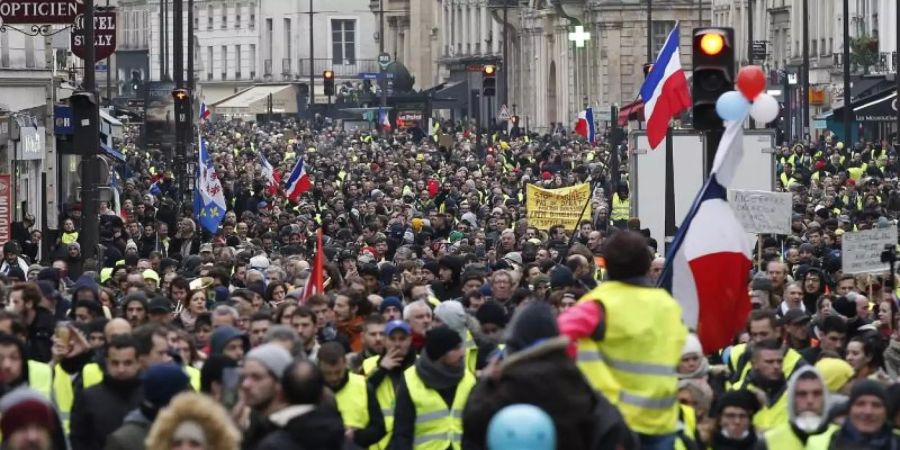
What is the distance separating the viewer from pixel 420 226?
33344 mm

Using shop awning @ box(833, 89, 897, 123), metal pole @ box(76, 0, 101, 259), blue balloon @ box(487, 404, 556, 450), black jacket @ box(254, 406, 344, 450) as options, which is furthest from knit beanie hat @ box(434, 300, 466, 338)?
shop awning @ box(833, 89, 897, 123)

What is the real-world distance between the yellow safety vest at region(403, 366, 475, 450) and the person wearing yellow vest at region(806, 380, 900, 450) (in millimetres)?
2144

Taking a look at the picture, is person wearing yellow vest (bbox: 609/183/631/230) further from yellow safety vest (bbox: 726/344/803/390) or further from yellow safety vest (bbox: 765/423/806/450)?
yellow safety vest (bbox: 765/423/806/450)

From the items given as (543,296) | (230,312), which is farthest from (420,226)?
(230,312)

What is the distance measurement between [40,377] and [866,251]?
8.98 metres

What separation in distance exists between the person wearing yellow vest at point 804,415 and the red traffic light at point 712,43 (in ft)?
13.3

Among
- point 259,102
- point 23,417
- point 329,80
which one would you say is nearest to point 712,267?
point 23,417

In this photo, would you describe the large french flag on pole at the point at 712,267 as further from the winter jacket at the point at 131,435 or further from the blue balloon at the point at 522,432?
the blue balloon at the point at 522,432

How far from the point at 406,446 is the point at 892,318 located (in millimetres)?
5339

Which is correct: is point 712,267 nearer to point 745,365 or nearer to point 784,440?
point 784,440

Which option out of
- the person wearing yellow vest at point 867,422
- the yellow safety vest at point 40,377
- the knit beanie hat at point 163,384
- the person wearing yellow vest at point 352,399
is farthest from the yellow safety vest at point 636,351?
the yellow safety vest at point 40,377

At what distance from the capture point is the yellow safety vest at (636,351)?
32.7ft

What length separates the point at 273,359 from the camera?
32.5 ft

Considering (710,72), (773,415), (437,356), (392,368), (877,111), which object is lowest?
(773,415)
